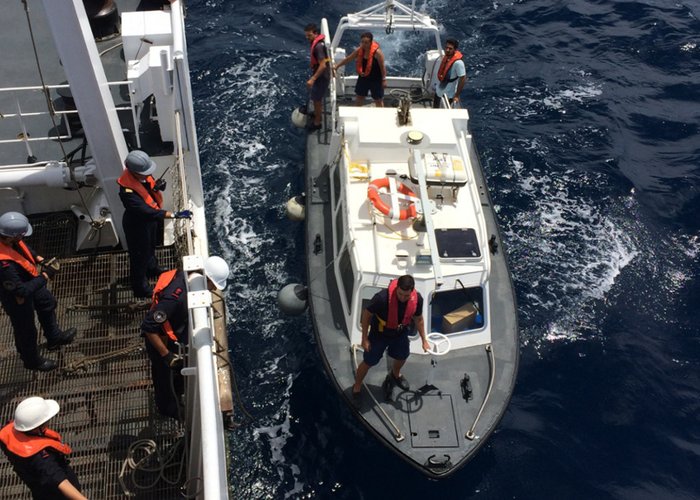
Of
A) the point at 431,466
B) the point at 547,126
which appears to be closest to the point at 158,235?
the point at 431,466

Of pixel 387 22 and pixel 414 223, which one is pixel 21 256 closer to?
pixel 414 223

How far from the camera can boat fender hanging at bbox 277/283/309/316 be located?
30.9 feet

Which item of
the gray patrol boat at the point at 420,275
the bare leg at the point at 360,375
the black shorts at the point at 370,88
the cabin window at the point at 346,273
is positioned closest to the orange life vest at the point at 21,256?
the bare leg at the point at 360,375

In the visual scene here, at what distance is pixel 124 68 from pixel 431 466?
715cm

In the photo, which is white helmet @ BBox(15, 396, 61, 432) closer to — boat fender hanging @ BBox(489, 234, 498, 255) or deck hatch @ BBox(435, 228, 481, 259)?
deck hatch @ BBox(435, 228, 481, 259)

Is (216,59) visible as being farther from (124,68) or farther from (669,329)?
(669,329)

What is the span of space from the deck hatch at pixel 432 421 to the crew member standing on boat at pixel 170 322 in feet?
10.5

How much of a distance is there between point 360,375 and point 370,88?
5833 mm

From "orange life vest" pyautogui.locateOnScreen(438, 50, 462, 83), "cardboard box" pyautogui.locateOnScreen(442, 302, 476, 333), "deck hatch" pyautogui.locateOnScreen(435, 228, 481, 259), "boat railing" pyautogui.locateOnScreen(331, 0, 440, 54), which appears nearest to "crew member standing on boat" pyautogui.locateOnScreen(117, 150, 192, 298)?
"deck hatch" pyautogui.locateOnScreen(435, 228, 481, 259)

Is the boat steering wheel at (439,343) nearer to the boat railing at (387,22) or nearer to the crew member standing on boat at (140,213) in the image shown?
the crew member standing on boat at (140,213)

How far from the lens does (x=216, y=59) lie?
15.3 m

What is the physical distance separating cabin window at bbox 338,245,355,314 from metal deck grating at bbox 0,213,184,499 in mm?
2427

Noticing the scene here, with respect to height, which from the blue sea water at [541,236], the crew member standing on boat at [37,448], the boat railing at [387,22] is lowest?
the blue sea water at [541,236]

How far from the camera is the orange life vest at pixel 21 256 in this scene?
582 centimetres
